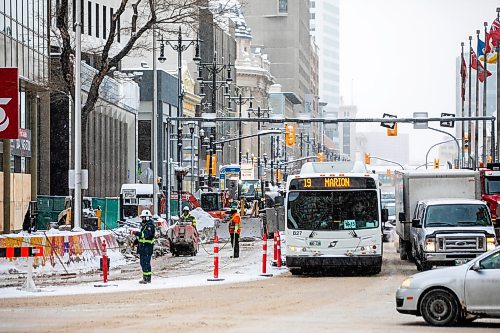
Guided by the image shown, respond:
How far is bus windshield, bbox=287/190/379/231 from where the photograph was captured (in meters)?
34.0

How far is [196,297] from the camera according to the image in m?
26.1

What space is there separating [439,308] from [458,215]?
47.2 ft

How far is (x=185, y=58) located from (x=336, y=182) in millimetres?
98780

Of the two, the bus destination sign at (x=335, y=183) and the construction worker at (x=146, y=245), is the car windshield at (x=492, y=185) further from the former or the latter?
the construction worker at (x=146, y=245)

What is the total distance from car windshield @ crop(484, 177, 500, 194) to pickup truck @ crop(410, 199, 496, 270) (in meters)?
13.5

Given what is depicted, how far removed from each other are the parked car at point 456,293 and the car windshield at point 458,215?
13679mm

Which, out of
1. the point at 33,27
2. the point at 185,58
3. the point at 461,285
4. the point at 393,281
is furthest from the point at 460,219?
the point at 185,58

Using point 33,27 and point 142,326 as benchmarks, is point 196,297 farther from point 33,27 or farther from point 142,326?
point 33,27

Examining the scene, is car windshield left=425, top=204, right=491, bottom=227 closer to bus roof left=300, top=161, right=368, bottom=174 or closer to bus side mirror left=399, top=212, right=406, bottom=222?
bus roof left=300, top=161, right=368, bottom=174

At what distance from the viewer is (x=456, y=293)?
19.4 metres

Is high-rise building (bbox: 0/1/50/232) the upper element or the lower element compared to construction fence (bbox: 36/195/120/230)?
upper

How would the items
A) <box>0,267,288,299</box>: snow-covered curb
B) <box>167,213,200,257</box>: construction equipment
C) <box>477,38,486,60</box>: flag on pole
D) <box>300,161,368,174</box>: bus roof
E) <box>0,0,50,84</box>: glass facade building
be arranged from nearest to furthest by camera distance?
<box>0,267,288,299</box>: snow-covered curb, <box>300,161,368,174</box>: bus roof, <box>167,213,200,257</box>: construction equipment, <box>0,0,50,84</box>: glass facade building, <box>477,38,486,60</box>: flag on pole

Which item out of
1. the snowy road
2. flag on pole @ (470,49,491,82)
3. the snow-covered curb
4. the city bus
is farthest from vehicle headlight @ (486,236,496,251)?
flag on pole @ (470,49,491,82)

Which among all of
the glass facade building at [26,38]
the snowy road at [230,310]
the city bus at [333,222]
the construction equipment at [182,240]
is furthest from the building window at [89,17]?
the snowy road at [230,310]
